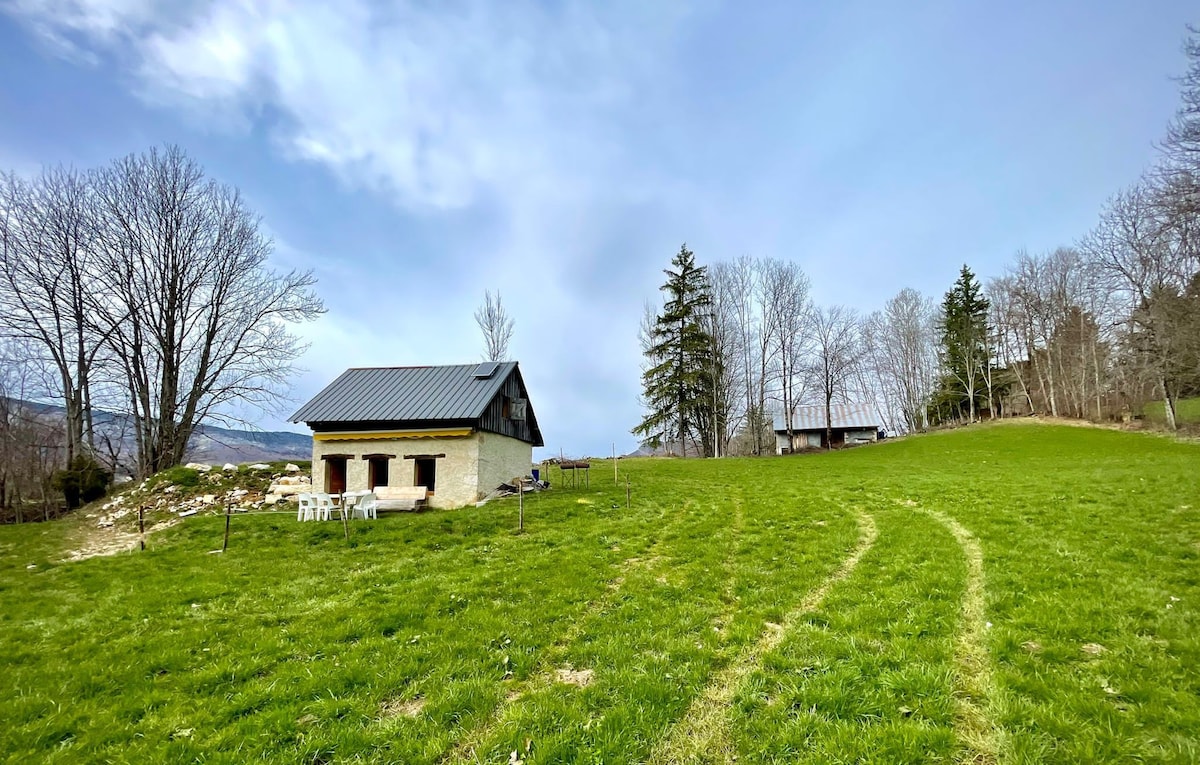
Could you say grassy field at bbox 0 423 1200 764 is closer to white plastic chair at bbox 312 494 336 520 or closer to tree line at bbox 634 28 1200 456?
white plastic chair at bbox 312 494 336 520

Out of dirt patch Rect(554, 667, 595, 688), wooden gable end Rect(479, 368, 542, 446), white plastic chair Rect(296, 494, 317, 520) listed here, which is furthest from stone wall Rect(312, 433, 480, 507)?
dirt patch Rect(554, 667, 595, 688)

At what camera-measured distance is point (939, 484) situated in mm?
17984

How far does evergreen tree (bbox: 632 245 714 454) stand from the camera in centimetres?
4197

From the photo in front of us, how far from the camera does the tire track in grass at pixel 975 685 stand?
359 centimetres

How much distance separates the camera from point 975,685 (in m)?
4.39

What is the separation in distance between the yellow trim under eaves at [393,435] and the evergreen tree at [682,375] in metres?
25.6

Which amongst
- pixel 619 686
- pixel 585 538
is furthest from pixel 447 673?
pixel 585 538

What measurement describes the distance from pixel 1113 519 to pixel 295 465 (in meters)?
29.6

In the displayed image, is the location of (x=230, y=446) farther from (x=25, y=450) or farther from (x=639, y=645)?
(x=639, y=645)

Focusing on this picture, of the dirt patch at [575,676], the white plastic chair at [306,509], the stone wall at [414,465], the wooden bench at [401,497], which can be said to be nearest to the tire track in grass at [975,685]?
the dirt patch at [575,676]

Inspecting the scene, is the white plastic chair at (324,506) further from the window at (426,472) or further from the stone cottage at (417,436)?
the window at (426,472)

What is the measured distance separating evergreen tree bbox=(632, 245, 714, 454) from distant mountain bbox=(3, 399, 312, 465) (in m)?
26.3

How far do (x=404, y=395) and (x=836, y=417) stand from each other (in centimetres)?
4103

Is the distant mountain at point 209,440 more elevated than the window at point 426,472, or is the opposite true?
the distant mountain at point 209,440
